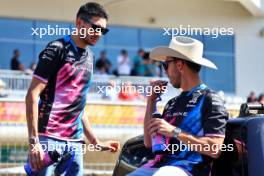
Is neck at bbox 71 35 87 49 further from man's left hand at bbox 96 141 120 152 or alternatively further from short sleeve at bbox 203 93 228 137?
short sleeve at bbox 203 93 228 137

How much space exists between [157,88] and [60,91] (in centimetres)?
72

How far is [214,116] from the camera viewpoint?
4.37m

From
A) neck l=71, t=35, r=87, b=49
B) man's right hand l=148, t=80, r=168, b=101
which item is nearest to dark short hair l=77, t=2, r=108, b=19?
neck l=71, t=35, r=87, b=49

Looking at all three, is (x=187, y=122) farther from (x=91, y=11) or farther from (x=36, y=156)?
(x=91, y=11)

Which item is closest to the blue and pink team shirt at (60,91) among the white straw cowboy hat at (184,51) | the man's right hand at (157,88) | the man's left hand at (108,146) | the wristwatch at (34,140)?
the wristwatch at (34,140)

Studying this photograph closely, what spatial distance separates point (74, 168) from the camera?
4.93 metres

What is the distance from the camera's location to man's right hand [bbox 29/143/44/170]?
4.53 metres

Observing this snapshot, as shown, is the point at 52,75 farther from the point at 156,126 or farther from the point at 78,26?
the point at 156,126

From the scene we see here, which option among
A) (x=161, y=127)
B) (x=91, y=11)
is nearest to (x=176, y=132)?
(x=161, y=127)

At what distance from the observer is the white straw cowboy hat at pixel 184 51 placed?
15.4 ft

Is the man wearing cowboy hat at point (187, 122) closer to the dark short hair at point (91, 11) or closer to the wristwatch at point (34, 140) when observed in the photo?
the dark short hair at point (91, 11)

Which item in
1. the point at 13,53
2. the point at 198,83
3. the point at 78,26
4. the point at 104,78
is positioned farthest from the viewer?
the point at 13,53

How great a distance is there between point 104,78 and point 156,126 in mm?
13135

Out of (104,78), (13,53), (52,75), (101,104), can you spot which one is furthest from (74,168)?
(13,53)
